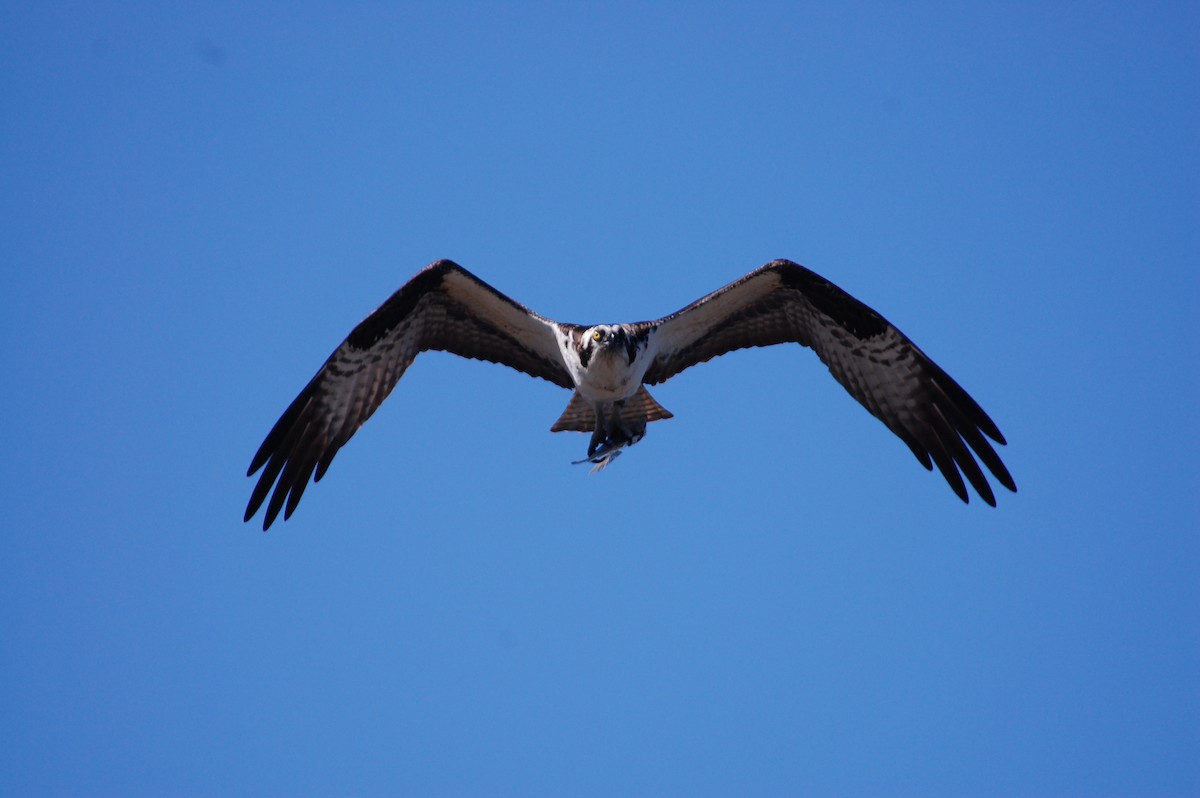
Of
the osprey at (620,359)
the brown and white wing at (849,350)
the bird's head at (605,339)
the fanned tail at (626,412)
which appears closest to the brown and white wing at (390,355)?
Result: the osprey at (620,359)

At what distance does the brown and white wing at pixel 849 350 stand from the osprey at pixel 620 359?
10 mm

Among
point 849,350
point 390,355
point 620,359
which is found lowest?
point 620,359

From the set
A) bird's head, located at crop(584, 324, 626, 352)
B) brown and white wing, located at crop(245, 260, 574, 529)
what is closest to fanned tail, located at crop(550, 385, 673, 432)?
brown and white wing, located at crop(245, 260, 574, 529)

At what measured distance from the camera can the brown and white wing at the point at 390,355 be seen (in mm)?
9094

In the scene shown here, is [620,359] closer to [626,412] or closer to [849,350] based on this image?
[626,412]

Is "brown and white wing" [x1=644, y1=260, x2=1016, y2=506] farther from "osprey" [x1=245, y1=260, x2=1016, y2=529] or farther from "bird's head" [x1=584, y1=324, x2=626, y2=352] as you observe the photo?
"bird's head" [x1=584, y1=324, x2=626, y2=352]

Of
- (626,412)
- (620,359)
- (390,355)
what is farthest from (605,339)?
(390,355)

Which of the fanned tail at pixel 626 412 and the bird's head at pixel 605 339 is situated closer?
the bird's head at pixel 605 339

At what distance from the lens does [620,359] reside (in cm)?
874

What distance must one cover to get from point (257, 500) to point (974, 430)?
5550 millimetres

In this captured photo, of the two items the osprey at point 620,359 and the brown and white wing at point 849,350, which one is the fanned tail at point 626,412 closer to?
the osprey at point 620,359

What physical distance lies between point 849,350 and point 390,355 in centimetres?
378

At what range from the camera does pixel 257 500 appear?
8883 mm

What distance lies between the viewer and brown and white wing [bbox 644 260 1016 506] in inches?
354
